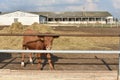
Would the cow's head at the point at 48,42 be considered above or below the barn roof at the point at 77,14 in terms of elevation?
above

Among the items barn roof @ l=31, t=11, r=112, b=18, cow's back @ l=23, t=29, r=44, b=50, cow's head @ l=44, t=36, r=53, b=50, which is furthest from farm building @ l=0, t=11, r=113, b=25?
cow's head @ l=44, t=36, r=53, b=50

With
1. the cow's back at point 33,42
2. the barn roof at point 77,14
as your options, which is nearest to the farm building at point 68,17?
the barn roof at point 77,14

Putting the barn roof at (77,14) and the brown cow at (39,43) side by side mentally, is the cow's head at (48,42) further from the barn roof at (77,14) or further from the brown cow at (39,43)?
the barn roof at (77,14)

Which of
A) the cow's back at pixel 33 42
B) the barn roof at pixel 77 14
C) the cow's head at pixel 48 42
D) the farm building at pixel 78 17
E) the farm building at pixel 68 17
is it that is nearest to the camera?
the cow's head at pixel 48 42

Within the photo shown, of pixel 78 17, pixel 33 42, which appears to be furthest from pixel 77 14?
pixel 33 42

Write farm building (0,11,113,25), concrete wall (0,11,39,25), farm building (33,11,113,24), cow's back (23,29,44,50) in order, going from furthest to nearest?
1. farm building (33,11,113,24)
2. farm building (0,11,113,25)
3. concrete wall (0,11,39,25)
4. cow's back (23,29,44,50)

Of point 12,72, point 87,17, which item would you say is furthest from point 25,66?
point 87,17

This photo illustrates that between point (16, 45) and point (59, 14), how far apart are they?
89.5 metres

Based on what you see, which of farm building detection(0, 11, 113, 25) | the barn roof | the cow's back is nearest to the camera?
the cow's back

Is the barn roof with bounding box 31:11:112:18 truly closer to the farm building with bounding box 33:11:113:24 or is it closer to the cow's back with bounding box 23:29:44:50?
the farm building with bounding box 33:11:113:24

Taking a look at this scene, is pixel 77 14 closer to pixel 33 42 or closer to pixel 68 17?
pixel 68 17

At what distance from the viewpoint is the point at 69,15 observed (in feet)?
338

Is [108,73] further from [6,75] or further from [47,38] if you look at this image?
[47,38]

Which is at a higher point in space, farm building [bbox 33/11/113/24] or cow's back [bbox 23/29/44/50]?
cow's back [bbox 23/29/44/50]
